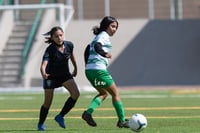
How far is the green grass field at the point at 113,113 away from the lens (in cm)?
1420

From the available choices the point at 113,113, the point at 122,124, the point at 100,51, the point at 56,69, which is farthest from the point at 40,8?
the point at 122,124

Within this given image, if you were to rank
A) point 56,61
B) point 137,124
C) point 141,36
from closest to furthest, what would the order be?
point 137,124, point 56,61, point 141,36

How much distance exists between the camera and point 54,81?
1454 cm

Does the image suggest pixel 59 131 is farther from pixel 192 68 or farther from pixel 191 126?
pixel 192 68

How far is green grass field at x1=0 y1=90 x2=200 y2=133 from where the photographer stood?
14.2 m

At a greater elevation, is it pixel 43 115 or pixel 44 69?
pixel 44 69

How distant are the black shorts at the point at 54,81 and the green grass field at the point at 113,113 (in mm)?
789

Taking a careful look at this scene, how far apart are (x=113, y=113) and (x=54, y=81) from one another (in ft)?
12.7

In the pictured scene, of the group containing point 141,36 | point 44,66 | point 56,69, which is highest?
point 44,66

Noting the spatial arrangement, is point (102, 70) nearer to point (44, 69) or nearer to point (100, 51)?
point (100, 51)

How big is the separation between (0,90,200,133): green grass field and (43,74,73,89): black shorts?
2.59 ft

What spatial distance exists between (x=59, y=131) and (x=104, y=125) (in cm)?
139

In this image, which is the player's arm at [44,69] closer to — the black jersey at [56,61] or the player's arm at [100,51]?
the black jersey at [56,61]

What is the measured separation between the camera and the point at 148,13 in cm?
3359
